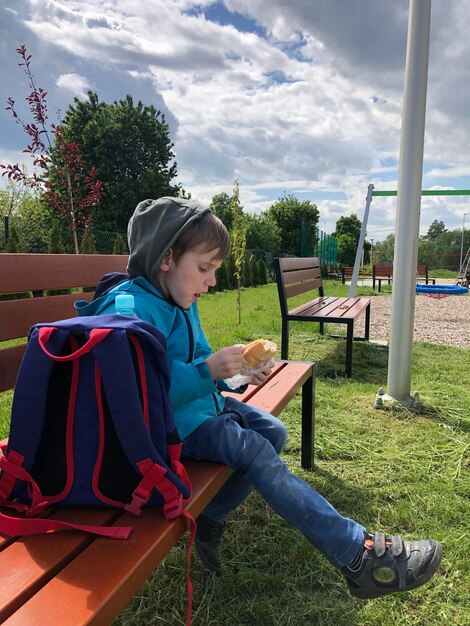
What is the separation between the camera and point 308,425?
264 cm

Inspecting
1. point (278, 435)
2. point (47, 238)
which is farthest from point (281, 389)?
point (47, 238)

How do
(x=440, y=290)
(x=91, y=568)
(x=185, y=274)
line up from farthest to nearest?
(x=440, y=290) < (x=185, y=274) < (x=91, y=568)

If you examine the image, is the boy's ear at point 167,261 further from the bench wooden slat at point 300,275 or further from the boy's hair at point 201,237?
the bench wooden slat at point 300,275

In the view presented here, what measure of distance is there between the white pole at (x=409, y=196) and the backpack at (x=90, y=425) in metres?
2.71

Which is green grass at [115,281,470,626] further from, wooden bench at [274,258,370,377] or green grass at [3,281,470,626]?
wooden bench at [274,258,370,377]

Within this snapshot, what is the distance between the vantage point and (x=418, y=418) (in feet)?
11.2

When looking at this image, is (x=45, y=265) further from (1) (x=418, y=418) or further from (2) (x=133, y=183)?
(2) (x=133, y=183)

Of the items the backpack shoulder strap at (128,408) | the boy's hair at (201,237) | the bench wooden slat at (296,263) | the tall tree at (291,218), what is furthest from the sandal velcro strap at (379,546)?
the tall tree at (291,218)

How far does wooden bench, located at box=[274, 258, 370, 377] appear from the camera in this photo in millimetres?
4551

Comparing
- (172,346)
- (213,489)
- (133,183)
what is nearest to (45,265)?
(172,346)

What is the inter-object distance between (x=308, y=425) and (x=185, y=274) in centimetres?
143

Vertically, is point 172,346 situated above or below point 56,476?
above

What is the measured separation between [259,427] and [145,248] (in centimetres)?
82

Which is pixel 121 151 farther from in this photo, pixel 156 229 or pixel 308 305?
pixel 156 229
